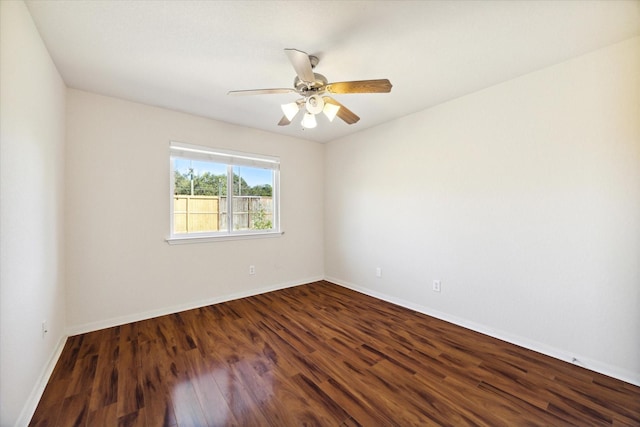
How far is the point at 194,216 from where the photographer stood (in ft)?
10.8

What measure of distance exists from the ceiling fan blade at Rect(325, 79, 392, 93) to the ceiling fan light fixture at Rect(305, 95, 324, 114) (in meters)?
0.11

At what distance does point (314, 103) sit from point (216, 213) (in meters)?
2.20

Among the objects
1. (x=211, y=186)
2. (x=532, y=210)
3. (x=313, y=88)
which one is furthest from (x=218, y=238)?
(x=532, y=210)

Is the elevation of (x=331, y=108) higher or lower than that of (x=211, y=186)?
higher

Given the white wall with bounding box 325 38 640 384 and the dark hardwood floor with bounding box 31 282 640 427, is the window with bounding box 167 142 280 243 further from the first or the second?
the white wall with bounding box 325 38 640 384

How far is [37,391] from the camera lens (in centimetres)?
164

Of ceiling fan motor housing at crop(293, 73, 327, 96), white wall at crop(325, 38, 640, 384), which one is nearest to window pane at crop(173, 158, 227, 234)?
ceiling fan motor housing at crop(293, 73, 327, 96)

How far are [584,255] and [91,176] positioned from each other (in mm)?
4531

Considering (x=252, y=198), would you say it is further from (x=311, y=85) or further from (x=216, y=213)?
(x=311, y=85)

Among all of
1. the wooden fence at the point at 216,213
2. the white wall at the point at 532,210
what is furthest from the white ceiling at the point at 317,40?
the wooden fence at the point at 216,213

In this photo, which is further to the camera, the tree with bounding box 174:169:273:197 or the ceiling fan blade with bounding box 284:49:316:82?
the tree with bounding box 174:169:273:197

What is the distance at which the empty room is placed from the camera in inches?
61.1

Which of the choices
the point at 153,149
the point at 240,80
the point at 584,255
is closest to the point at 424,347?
the point at 584,255

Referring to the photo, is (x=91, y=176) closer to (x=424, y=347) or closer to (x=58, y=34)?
(x=58, y=34)
